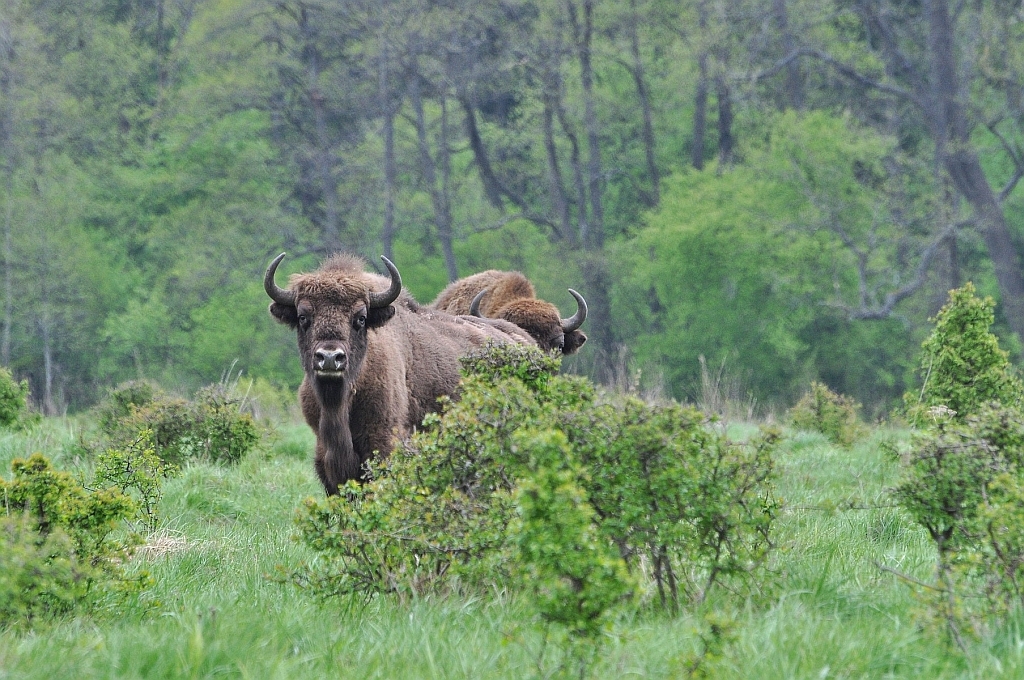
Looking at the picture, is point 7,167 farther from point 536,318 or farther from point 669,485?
point 669,485

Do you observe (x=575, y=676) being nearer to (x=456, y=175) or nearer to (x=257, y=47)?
(x=257, y=47)

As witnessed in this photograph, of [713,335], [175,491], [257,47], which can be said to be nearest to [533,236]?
[713,335]

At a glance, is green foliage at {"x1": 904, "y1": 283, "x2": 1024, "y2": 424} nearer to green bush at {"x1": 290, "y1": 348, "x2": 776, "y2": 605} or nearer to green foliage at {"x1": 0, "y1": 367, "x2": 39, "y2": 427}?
green bush at {"x1": 290, "y1": 348, "x2": 776, "y2": 605}

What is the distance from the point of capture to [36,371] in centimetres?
3866

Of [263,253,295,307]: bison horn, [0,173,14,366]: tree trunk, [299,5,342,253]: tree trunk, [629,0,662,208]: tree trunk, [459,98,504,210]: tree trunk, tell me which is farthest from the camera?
[459,98,504,210]: tree trunk

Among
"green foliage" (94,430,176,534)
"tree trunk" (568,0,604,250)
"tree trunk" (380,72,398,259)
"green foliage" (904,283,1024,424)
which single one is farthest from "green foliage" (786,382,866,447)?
"tree trunk" (568,0,604,250)

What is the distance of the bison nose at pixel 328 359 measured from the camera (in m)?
7.23

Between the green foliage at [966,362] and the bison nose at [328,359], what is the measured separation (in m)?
4.22

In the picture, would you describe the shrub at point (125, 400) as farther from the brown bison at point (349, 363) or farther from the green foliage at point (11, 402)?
the brown bison at point (349, 363)

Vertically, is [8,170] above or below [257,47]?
below

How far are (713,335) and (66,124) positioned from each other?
23.7 metres

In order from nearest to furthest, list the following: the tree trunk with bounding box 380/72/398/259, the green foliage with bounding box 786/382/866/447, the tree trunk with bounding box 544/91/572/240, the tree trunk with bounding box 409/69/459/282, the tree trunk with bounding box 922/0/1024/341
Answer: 1. the green foliage with bounding box 786/382/866/447
2. the tree trunk with bounding box 922/0/1024/341
3. the tree trunk with bounding box 380/72/398/259
4. the tree trunk with bounding box 409/69/459/282
5. the tree trunk with bounding box 544/91/572/240

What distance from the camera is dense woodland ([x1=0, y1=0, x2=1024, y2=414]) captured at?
111 feet

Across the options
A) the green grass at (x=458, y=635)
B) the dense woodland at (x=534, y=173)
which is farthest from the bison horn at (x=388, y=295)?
the dense woodland at (x=534, y=173)
